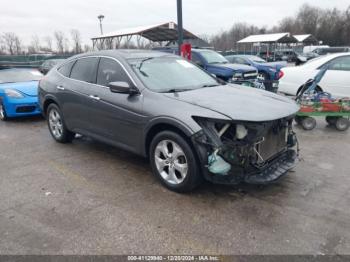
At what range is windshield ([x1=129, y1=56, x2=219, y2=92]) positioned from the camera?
4.23 m

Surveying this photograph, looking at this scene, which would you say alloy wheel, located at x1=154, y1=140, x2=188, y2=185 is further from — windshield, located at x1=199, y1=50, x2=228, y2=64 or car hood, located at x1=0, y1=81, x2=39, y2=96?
windshield, located at x1=199, y1=50, x2=228, y2=64

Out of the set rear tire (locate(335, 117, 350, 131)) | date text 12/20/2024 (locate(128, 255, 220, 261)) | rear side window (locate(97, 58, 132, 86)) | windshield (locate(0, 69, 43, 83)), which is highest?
rear side window (locate(97, 58, 132, 86))

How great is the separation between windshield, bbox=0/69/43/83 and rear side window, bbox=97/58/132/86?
496 cm

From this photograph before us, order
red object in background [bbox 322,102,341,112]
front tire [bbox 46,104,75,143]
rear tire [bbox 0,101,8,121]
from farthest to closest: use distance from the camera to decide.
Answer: rear tire [bbox 0,101,8,121], red object in background [bbox 322,102,341,112], front tire [bbox 46,104,75,143]

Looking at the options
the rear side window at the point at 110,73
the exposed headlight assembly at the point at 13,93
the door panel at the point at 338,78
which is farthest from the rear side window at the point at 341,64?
the exposed headlight assembly at the point at 13,93

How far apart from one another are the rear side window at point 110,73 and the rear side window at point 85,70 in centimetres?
15

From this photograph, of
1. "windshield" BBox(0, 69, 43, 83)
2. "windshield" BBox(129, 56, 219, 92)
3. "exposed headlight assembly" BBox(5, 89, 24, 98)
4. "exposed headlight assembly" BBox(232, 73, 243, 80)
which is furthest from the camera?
"exposed headlight assembly" BBox(232, 73, 243, 80)

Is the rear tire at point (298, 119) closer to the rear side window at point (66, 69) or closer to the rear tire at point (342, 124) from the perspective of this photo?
the rear tire at point (342, 124)

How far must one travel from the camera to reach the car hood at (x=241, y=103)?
11.1 feet

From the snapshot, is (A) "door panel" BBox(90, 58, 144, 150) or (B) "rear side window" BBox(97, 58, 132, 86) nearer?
(A) "door panel" BBox(90, 58, 144, 150)

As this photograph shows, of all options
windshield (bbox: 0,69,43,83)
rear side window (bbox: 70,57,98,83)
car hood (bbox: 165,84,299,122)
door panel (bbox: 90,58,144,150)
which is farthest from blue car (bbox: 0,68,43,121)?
car hood (bbox: 165,84,299,122)

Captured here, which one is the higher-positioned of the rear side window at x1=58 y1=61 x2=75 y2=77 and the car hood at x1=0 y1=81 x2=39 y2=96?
the rear side window at x1=58 y1=61 x2=75 y2=77

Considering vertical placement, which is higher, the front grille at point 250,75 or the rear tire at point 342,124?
the front grille at point 250,75

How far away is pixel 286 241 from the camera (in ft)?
9.43
